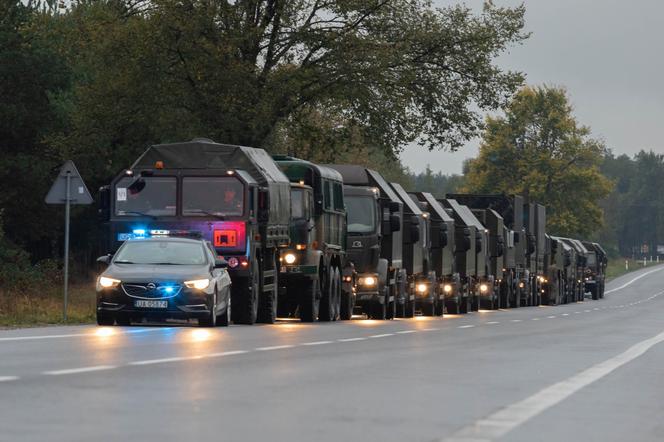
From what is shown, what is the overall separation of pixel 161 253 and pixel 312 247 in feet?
22.2

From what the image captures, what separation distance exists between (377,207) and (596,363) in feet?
68.4

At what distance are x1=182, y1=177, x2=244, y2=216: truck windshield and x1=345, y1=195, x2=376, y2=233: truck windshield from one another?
827 centimetres

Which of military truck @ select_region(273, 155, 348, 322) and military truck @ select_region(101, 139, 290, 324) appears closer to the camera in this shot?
military truck @ select_region(101, 139, 290, 324)

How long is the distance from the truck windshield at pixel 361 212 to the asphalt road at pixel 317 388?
15075 mm

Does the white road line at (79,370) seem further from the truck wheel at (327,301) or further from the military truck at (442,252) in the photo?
the military truck at (442,252)

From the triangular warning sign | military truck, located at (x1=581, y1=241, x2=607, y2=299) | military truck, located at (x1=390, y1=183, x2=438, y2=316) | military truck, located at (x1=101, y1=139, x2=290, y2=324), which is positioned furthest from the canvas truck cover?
military truck, located at (x1=581, y1=241, x2=607, y2=299)

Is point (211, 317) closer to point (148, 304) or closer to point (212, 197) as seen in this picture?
point (148, 304)

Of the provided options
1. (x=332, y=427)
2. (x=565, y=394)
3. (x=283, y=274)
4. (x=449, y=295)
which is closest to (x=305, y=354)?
(x=565, y=394)

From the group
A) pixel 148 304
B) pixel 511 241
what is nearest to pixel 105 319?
pixel 148 304

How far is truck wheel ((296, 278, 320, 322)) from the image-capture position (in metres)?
33.7

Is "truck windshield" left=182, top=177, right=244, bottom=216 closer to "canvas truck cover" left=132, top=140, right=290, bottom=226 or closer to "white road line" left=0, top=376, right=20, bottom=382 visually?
"canvas truck cover" left=132, top=140, right=290, bottom=226

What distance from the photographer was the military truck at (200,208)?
98.8 feet

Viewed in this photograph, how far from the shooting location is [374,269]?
38.4 m

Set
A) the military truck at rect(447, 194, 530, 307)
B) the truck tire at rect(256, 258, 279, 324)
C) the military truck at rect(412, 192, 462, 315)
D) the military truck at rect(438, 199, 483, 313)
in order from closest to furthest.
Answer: the truck tire at rect(256, 258, 279, 324) < the military truck at rect(412, 192, 462, 315) < the military truck at rect(438, 199, 483, 313) < the military truck at rect(447, 194, 530, 307)
